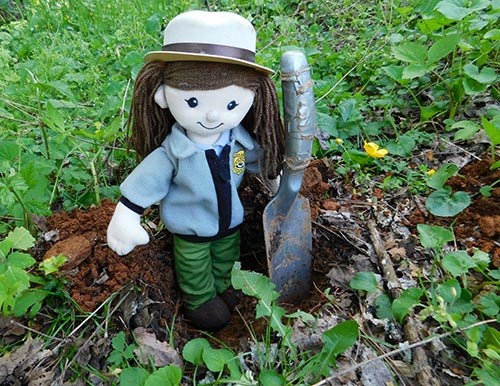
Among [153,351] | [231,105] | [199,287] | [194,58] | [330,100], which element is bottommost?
[199,287]

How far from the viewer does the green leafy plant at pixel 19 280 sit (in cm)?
110

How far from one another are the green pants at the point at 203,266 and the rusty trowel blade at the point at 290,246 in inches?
5.7

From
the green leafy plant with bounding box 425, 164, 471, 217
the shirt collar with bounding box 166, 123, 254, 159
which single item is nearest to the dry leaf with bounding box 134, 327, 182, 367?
the shirt collar with bounding box 166, 123, 254, 159

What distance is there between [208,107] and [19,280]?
613 millimetres

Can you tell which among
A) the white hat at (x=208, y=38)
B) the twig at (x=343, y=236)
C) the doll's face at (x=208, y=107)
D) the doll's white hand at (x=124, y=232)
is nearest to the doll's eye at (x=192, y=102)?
the doll's face at (x=208, y=107)

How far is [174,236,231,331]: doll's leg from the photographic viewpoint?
1452 mm

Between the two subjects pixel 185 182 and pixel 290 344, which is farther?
pixel 185 182

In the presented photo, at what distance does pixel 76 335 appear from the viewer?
4.00 feet

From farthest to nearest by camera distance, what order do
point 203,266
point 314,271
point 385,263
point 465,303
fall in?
1. point 314,271
2. point 203,266
3. point 385,263
4. point 465,303

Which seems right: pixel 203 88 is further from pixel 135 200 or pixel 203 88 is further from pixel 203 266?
pixel 203 266

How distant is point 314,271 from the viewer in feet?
5.20

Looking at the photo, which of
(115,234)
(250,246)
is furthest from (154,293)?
(250,246)

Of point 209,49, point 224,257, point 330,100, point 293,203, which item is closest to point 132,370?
point 224,257

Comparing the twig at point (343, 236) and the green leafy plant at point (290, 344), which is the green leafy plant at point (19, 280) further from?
the twig at point (343, 236)
